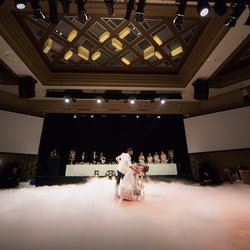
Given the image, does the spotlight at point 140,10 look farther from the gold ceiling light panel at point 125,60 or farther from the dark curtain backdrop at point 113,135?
the dark curtain backdrop at point 113,135

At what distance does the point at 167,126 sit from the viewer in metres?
8.38

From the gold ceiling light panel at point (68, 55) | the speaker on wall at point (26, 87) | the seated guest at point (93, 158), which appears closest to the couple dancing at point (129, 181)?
the gold ceiling light panel at point (68, 55)

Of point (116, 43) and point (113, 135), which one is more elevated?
point (116, 43)

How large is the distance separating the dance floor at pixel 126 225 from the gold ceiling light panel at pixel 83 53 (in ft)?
11.9

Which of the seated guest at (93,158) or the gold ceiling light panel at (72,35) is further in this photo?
the seated guest at (93,158)

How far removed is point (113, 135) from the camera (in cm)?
833

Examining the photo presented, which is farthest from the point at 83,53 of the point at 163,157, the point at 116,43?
the point at 163,157

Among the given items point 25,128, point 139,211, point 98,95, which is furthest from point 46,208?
point 25,128

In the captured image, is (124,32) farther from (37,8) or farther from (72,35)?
(37,8)

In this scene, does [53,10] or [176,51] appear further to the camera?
[176,51]

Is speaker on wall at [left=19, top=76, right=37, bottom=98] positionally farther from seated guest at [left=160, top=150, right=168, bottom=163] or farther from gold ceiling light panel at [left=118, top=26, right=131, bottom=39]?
seated guest at [left=160, top=150, right=168, bottom=163]

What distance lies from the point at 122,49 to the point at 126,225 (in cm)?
417

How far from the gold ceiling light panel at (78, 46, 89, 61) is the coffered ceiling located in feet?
0.08

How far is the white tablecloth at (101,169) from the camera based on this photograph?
7.02 meters
